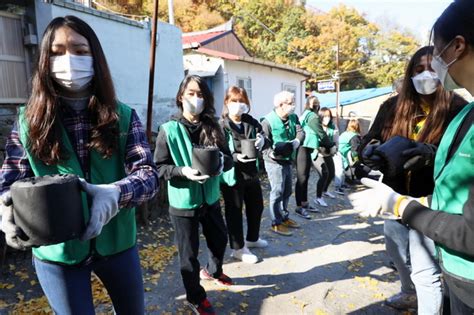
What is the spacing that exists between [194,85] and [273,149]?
2.01 m

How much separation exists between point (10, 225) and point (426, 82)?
100 inches

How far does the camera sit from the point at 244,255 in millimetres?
3980

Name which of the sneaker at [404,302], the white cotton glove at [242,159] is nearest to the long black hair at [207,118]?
the white cotton glove at [242,159]

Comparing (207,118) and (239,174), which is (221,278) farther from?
(207,118)

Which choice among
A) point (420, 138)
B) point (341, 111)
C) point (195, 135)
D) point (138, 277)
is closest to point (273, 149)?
point (195, 135)

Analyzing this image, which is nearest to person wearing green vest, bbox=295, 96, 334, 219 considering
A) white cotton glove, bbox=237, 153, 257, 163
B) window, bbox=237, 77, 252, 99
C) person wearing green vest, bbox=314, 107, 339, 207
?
person wearing green vest, bbox=314, 107, 339, 207

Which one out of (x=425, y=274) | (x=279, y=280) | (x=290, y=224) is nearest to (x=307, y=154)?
(x=290, y=224)

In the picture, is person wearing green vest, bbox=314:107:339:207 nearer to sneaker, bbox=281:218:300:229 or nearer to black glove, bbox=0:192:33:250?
sneaker, bbox=281:218:300:229

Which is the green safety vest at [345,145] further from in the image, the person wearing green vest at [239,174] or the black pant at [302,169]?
the person wearing green vest at [239,174]

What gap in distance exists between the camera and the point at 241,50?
734 inches

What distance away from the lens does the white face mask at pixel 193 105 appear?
2848 millimetres

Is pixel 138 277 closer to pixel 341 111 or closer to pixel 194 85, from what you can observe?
pixel 194 85

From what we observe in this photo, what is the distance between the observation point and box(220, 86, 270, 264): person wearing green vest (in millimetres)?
3793

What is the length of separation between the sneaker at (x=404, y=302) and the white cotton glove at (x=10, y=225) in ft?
9.69
